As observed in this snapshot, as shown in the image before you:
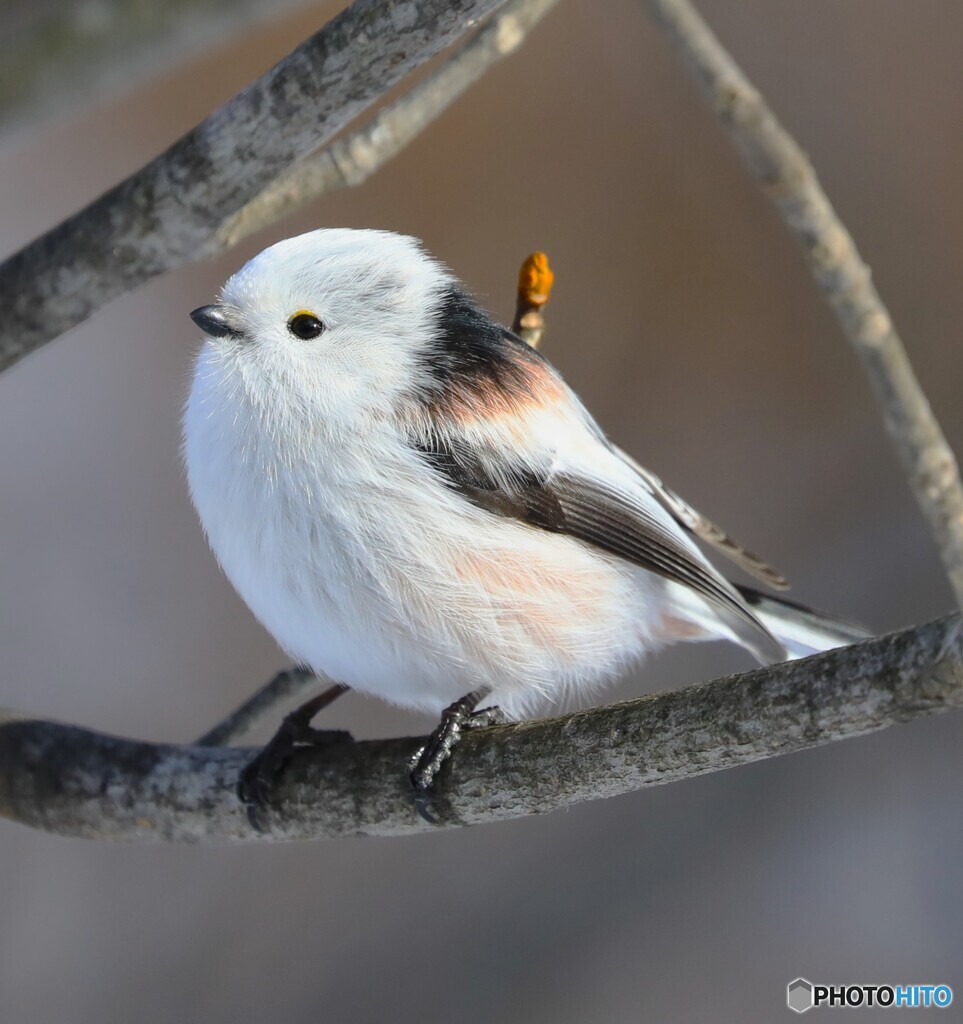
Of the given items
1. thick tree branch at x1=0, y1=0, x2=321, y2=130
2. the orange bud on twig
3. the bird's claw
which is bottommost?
the bird's claw

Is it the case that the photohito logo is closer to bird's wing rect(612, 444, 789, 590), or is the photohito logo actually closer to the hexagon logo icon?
the hexagon logo icon

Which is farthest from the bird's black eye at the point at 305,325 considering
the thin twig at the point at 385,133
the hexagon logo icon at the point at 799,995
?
the hexagon logo icon at the point at 799,995

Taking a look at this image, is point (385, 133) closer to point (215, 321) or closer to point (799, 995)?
point (215, 321)

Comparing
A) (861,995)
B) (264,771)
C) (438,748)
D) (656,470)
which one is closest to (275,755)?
(264,771)

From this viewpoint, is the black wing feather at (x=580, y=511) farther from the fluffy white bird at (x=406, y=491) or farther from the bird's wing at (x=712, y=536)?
the bird's wing at (x=712, y=536)

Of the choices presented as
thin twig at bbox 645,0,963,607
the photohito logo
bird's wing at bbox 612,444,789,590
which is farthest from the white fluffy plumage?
the photohito logo

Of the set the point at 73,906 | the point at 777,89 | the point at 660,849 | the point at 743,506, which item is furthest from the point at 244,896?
the point at 777,89

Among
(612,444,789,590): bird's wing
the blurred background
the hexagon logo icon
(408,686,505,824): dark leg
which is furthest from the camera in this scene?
the blurred background
